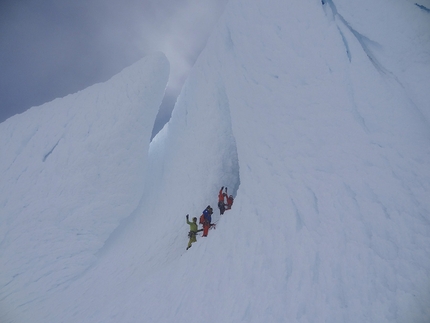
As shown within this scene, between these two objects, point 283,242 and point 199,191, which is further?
point 199,191

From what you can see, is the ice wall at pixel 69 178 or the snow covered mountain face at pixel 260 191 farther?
the ice wall at pixel 69 178

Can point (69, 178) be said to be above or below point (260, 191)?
below

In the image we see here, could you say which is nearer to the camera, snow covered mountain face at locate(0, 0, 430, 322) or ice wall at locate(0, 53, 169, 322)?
snow covered mountain face at locate(0, 0, 430, 322)

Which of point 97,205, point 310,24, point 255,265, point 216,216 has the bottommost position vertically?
point 97,205

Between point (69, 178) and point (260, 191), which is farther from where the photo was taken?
point (69, 178)

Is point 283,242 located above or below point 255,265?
above

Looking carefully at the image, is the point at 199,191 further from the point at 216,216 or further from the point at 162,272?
the point at 162,272

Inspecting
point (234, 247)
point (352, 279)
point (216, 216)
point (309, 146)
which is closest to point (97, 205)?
point (216, 216)

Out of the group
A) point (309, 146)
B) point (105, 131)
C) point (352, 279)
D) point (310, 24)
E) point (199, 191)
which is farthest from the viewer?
point (105, 131)
